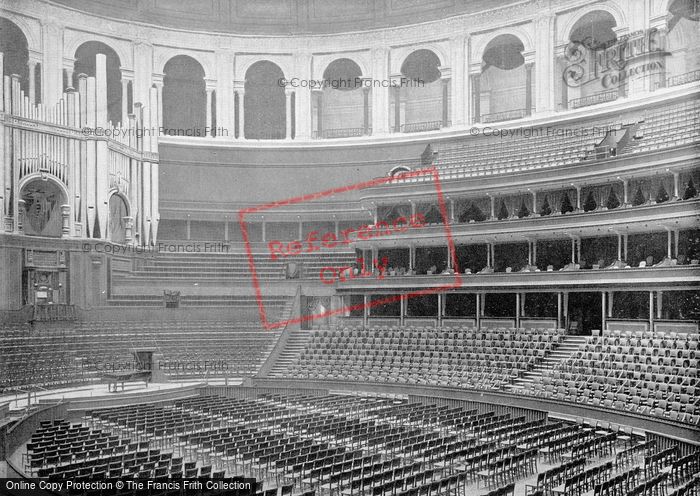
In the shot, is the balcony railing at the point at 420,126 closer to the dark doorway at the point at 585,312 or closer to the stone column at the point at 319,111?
the stone column at the point at 319,111

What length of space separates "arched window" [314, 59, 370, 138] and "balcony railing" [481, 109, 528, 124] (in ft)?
25.8

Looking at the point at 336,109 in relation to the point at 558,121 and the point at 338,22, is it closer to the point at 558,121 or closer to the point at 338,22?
the point at 338,22

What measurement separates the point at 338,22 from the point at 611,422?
105 feet

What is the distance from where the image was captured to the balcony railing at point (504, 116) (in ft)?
145

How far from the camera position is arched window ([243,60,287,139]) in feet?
158

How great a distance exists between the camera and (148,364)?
3350cm

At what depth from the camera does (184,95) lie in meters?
46.8

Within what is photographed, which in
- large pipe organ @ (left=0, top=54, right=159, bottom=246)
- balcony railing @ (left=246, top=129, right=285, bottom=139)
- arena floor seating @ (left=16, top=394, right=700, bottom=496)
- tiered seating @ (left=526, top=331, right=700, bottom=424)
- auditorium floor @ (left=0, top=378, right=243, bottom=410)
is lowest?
auditorium floor @ (left=0, top=378, right=243, bottom=410)

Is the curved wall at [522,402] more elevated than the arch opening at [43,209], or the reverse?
the arch opening at [43,209]

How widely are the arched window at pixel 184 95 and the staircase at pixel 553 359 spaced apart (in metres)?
25.8

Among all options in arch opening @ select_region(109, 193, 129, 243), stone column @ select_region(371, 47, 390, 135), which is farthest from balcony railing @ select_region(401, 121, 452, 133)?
arch opening @ select_region(109, 193, 129, 243)

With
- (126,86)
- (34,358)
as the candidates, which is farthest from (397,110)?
(34,358)

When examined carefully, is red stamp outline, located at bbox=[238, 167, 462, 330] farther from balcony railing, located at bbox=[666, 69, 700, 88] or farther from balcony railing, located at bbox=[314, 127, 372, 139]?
balcony railing, located at bbox=[666, 69, 700, 88]

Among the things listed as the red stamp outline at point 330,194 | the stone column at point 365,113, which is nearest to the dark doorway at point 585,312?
the red stamp outline at point 330,194
